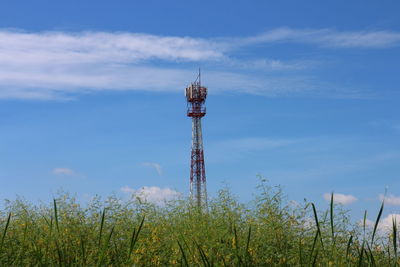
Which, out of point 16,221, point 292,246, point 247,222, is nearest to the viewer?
point 292,246

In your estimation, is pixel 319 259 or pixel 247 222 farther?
pixel 247 222

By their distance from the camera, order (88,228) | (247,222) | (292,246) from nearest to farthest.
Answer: (292,246), (247,222), (88,228)

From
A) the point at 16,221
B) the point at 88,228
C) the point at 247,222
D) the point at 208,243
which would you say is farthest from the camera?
the point at 16,221

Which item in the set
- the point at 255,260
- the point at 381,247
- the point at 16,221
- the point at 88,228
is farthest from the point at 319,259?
the point at 16,221

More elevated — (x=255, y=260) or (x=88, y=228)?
(x=88, y=228)

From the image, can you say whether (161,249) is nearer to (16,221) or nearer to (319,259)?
(319,259)

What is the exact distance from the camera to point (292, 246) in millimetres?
8023

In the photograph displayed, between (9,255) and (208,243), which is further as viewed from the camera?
(9,255)

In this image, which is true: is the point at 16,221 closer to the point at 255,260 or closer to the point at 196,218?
the point at 196,218

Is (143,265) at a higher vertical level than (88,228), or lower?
lower

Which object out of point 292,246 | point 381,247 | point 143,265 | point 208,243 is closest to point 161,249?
point 143,265

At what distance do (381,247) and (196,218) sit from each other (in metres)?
3.75

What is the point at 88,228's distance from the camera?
30.5 feet

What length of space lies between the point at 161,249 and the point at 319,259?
8.65 ft
